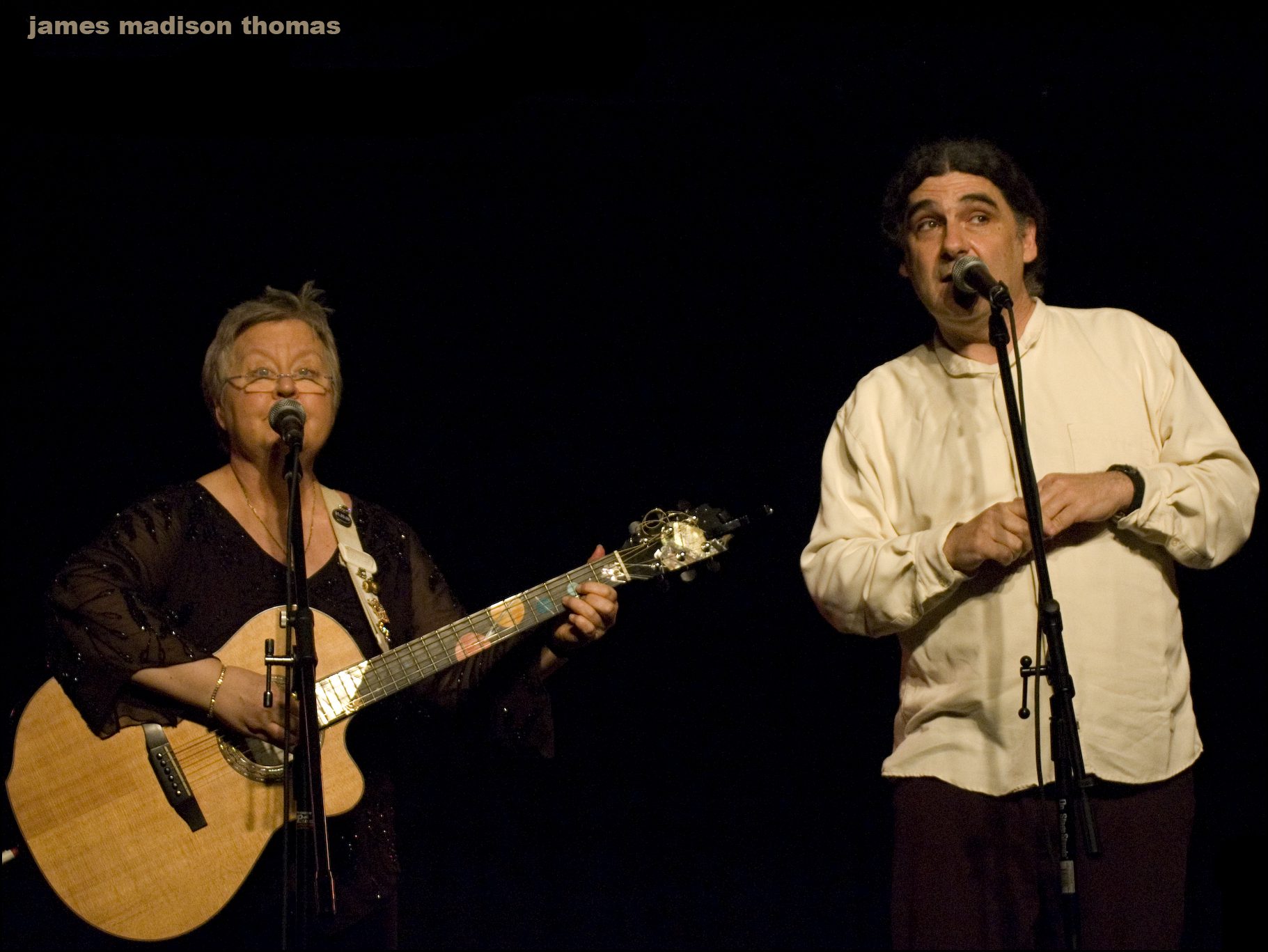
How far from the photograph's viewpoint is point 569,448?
412 centimetres

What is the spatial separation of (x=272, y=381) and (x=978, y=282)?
1827 mm

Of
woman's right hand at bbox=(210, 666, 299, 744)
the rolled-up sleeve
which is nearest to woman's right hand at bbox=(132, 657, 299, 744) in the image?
woman's right hand at bbox=(210, 666, 299, 744)

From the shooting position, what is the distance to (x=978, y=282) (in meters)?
2.67

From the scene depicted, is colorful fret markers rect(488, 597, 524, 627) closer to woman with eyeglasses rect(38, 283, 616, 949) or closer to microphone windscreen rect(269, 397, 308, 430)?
woman with eyeglasses rect(38, 283, 616, 949)

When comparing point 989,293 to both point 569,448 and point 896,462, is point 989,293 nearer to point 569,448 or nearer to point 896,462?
point 896,462

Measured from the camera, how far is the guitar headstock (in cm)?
342

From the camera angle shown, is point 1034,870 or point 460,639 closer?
point 1034,870

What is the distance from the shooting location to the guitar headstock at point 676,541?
3422mm

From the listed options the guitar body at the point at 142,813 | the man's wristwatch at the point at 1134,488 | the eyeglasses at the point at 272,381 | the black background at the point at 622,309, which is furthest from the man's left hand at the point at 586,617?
the man's wristwatch at the point at 1134,488

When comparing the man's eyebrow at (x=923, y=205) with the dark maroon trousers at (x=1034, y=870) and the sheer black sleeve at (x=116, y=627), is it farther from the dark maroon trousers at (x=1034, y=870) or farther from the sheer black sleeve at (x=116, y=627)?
the sheer black sleeve at (x=116, y=627)

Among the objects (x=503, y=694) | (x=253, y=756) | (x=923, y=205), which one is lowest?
(x=253, y=756)

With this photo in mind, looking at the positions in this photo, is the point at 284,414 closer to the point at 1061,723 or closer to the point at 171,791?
the point at 171,791

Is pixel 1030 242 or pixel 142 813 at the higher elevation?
pixel 1030 242

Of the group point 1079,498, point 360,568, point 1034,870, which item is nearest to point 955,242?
point 1079,498
